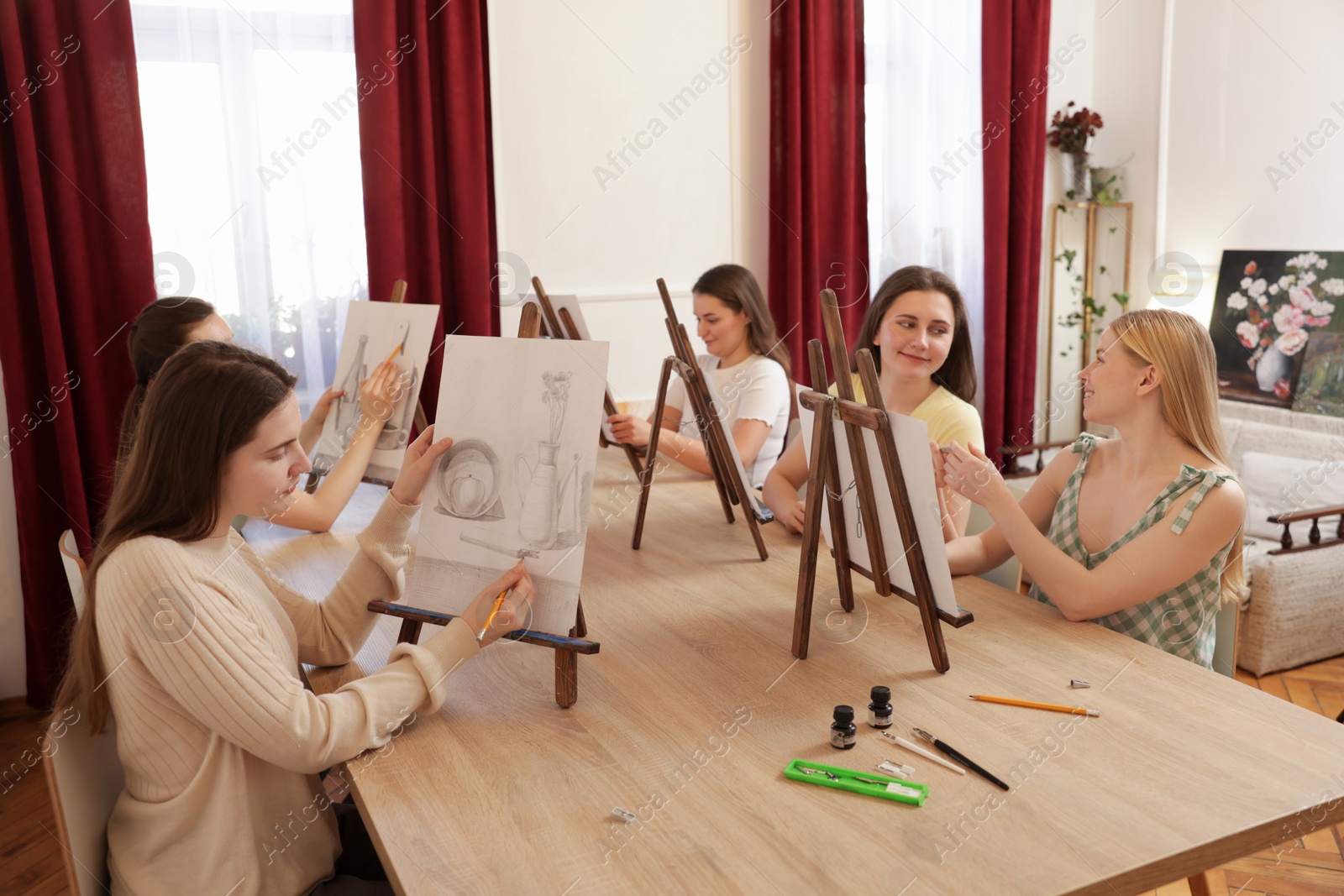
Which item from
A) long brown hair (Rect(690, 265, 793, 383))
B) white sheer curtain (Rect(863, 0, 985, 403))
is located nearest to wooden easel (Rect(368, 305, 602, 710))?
long brown hair (Rect(690, 265, 793, 383))

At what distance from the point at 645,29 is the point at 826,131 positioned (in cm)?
92

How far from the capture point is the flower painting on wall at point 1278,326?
404 centimetres

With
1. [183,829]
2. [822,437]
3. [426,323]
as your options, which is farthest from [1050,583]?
[426,323]

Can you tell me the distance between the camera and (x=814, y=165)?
175 inches

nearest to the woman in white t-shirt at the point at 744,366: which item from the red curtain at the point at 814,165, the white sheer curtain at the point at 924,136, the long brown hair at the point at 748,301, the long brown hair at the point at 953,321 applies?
the long brown hair at the point at 748,301

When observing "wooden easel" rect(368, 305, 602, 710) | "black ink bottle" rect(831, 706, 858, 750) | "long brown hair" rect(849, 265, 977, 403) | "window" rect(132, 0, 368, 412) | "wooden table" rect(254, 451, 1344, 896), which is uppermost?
"window" rect(132, 0, 368, 412)

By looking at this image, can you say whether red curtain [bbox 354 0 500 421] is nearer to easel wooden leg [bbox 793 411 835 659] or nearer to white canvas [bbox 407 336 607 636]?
white canvas [bbox 407 336 607 636]

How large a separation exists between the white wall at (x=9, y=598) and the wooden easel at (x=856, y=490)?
3.02 m

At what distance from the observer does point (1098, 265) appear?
5285 millimetres

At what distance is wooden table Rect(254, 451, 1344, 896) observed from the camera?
1078mm

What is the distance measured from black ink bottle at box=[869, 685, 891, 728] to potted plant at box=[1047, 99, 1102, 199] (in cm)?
444

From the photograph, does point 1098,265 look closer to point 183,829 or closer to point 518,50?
point 518,50

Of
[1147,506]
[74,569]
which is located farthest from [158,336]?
[1147,506]

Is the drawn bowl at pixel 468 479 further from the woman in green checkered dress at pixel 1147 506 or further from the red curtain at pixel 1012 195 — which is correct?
the red curtain at pixel 1012 195
